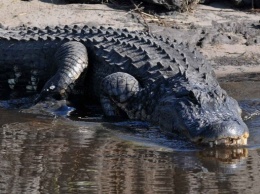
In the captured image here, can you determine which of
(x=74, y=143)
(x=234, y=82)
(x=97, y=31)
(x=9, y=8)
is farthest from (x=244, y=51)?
(x=74, y=143)

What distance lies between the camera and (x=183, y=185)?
499 cm

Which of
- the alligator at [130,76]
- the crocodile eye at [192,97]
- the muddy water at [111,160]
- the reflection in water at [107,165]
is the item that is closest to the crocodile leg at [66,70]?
the alligator at [130,76]

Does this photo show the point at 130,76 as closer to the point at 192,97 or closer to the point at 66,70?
the point at 66,70

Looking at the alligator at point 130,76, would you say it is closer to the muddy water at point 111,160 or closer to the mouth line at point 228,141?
the mouth line at point 228,141

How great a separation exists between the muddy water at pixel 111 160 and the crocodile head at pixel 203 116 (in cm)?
10

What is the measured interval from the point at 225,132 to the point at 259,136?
0.60 m

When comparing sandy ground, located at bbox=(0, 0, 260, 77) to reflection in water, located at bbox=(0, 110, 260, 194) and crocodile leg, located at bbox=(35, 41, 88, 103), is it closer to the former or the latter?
crocodile leg, located at bbox=(35, 41, 88, 103)

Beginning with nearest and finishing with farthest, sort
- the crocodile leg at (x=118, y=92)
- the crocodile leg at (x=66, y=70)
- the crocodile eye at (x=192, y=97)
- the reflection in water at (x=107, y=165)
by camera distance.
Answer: the reflection in water at (x=107, y=165) < the crocodile eye at (x=192, y=97) < the crocodile leg at (x=118, y=92) < the crocodile leg at (x=66, y=70)

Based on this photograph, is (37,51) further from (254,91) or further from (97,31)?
(254,91)

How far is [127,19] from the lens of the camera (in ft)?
36.0

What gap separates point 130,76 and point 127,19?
11.1 ft

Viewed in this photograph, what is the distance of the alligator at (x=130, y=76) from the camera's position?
21.6 ft

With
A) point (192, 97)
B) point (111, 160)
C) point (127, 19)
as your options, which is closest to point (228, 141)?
point (192, 97)

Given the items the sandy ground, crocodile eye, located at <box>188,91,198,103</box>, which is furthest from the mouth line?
the sandy ground
